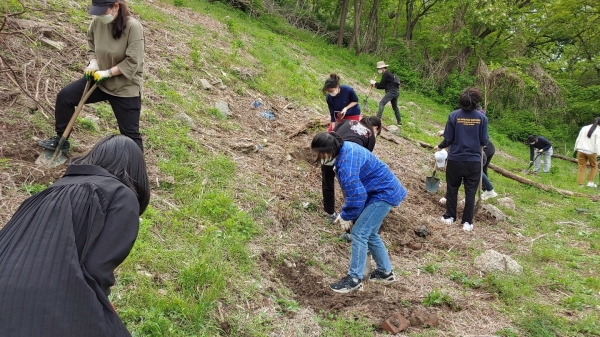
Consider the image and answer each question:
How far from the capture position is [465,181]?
617cm

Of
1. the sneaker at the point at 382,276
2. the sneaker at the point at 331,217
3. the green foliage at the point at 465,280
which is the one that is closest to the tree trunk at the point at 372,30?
the sneaker at the point at 331,217

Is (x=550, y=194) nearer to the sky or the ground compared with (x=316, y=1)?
nearer to the ground

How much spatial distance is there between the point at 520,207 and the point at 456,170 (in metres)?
2.78

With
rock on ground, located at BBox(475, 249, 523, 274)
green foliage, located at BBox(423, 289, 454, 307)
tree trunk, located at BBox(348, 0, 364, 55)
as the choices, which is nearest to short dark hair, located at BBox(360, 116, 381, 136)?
rock on ground, located at BBox(475, 249, 523, 274)

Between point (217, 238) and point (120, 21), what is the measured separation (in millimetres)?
2121

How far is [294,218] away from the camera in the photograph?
5176 mm

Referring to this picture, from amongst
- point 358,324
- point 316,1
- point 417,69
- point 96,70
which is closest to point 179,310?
point 358,324

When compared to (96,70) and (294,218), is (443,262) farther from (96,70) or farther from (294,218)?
(96,70)

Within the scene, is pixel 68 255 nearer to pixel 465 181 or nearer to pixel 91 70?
pixel 91 70

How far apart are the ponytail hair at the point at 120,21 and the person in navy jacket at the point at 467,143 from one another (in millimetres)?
4444

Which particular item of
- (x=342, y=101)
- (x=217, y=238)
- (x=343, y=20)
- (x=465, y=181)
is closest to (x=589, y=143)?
(x=465, y=181)

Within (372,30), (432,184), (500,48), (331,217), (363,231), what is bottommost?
(331,217)

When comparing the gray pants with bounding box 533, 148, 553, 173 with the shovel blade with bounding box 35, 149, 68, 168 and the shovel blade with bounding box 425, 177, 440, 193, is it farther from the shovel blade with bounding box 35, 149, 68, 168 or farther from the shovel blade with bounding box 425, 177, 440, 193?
the shovel blade with bounding box 35, 149, 68, 168

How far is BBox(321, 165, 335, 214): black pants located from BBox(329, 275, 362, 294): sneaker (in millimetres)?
1506
